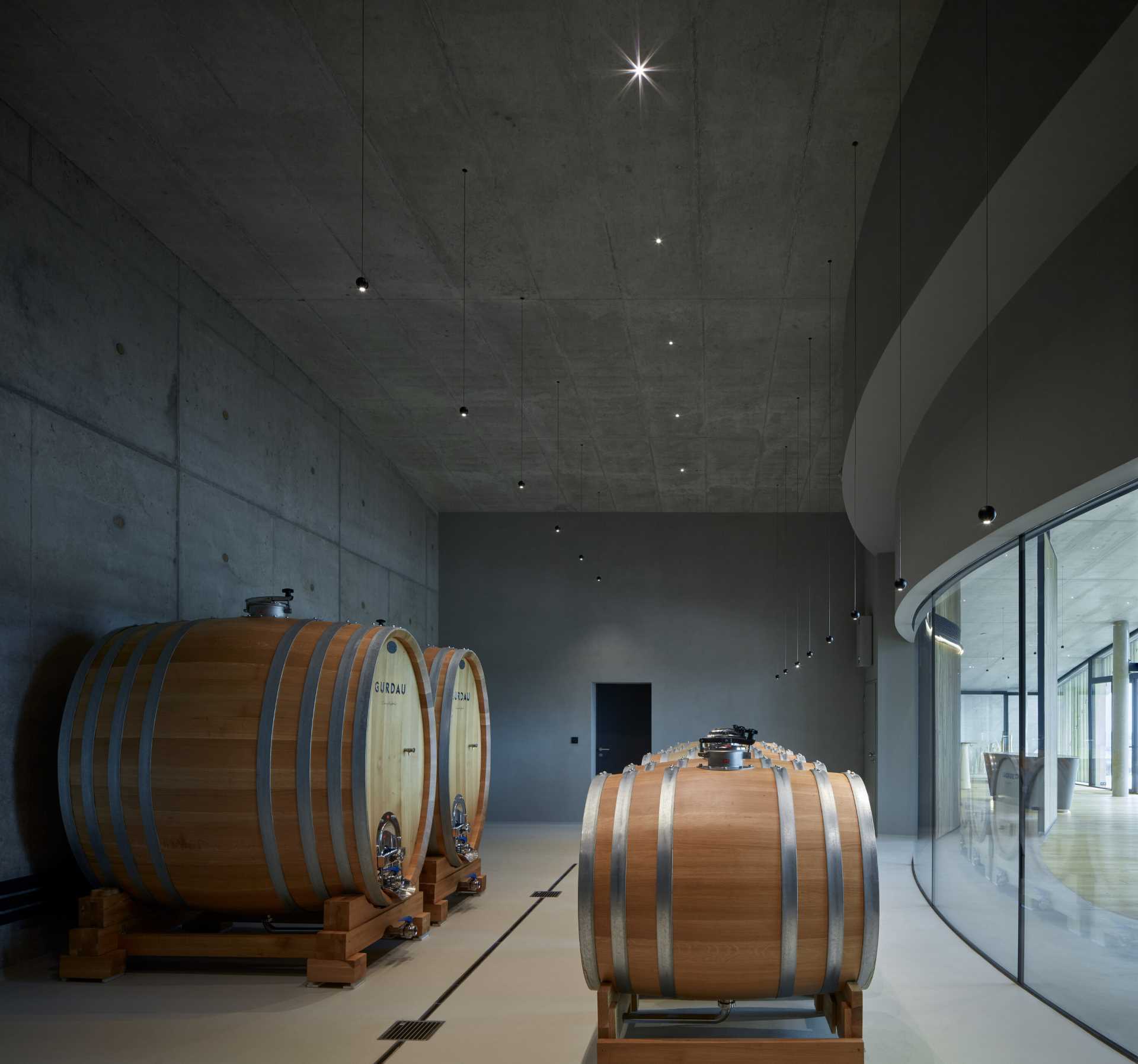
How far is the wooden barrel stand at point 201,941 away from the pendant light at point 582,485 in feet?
25.9

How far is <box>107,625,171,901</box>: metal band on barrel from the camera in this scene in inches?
198

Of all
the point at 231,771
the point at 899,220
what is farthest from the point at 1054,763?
the point at 231,771

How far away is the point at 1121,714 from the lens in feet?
14.0

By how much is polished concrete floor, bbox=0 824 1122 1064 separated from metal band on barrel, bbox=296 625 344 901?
0.50 metres

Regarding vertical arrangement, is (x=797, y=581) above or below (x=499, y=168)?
below

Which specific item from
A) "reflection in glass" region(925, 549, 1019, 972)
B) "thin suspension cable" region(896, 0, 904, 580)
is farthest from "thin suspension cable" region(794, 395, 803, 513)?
"thin suspension cable" region(896, 0, 904, 580)

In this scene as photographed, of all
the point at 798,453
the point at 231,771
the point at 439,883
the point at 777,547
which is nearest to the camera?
the point at 231,771

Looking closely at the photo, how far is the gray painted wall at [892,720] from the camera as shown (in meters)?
13.2

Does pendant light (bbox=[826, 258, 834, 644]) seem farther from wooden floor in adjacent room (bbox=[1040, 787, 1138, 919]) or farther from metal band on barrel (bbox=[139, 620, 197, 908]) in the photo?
metal band on barrel (bbox=[139, 620, 197, 908])

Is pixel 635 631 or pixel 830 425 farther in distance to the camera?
pixel 635 631

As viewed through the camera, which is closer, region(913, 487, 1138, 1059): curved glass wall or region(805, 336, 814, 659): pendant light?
region(913, 487, 1138, 1059): curved glass wall

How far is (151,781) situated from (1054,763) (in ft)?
13.3

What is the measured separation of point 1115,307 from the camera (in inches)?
147

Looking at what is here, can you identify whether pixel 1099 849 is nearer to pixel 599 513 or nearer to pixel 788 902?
pixel 788 902
